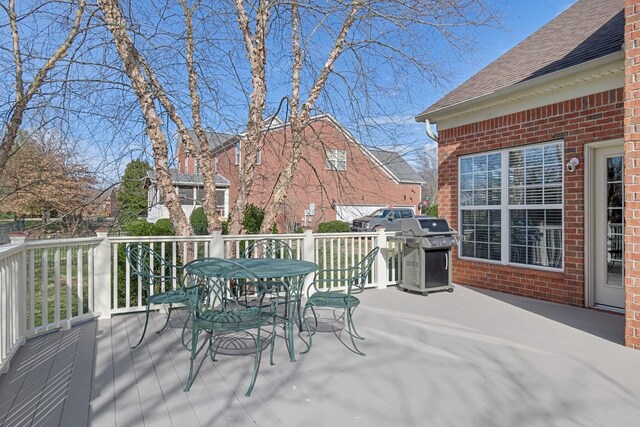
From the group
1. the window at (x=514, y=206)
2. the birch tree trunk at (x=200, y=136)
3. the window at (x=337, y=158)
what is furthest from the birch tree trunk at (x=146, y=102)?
the window at (x=514, y=206)

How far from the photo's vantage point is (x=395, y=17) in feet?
21.4

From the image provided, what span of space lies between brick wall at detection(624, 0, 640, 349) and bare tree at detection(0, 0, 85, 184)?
6747 mm

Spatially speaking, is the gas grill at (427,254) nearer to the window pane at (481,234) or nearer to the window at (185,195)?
the window pane at (481,234)

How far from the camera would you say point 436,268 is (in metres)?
6.00

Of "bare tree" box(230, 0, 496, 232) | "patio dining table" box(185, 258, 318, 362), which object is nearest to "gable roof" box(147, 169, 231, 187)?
"bare tree" box(230, 0, 496, 232)

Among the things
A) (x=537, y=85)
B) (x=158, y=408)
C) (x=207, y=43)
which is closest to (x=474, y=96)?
(x=537, y=85)

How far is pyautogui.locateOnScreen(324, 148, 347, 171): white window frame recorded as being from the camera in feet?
23.6

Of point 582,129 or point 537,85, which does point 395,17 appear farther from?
point 582,129

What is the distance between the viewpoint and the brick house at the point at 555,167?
452 centimetres

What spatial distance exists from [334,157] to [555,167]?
12.4 feet

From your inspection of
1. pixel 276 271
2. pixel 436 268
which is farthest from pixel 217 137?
pixel 436 268

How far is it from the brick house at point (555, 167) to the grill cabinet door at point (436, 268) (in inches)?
29.7

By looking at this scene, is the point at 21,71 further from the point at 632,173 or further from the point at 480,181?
the point at 632,173

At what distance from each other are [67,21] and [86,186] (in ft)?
12.7
